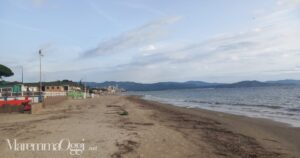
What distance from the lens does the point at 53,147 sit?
1000cm

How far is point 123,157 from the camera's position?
8.82m

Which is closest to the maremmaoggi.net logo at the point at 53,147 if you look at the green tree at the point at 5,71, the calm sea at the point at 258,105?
the calm sea at the point at 258,105

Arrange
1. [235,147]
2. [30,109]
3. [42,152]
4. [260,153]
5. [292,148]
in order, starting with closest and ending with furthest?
[42,152] < [260,153] < [235,147] < [292,148] < [30,109]

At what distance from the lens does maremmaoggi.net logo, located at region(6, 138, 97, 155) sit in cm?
960

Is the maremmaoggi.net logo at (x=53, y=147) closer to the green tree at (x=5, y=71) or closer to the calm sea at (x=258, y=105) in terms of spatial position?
the calm sea at (x=258, y=105)

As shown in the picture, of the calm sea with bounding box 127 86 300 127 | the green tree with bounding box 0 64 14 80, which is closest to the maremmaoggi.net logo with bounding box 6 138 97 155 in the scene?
the calm sea with bounding box 127 86 300 127

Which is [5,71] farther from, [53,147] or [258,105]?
[53,147]

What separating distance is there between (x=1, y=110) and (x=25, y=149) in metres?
19.0

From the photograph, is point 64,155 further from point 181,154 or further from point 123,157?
point 181,154

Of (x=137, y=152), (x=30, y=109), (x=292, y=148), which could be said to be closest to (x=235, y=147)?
(x=292, y=148)

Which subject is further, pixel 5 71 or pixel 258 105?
pixel 5 71

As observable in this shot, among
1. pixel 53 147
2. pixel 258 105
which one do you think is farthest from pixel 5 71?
pixel 53 147

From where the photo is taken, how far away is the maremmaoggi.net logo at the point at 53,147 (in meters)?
9.60

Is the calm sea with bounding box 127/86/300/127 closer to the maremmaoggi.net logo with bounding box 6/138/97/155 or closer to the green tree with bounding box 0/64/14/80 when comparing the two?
the maremmaoggi.net logo with bounding box 6/138/97/155
